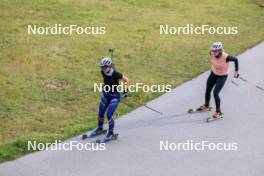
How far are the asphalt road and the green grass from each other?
64 cm

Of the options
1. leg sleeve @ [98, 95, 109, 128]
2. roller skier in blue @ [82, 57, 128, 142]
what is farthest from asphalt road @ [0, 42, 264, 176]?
leg sleeve @ [98, 95, 109, 128]

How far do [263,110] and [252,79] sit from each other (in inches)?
102

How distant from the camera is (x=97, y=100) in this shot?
14469 millimetres

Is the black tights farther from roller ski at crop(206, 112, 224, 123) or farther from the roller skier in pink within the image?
roller ski at crop(206, 112, 224, 123)

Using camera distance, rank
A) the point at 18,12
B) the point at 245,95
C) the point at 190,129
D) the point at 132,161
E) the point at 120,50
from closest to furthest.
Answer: the point at 132,161 < the point at 190,129 < the point at 245,95 < the point at 120,50 < the point at 18,12

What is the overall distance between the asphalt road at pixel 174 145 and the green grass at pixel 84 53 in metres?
0.64

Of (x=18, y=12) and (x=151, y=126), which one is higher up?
(x=18, y=12)

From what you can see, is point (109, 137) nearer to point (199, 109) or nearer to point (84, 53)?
point (199, 109)

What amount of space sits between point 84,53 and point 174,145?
22.9 feet

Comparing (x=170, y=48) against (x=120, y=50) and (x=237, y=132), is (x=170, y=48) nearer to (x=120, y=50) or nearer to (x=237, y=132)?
(x=120, y=50)

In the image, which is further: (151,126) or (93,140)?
(151,126)

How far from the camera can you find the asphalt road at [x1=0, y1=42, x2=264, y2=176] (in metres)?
11.0

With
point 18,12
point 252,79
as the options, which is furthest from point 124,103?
point 18,12

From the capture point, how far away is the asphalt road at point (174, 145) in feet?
36.0
